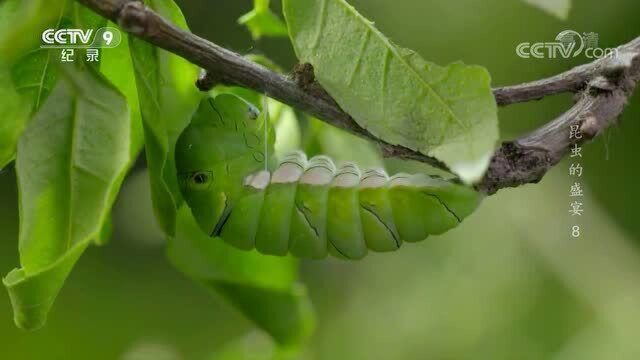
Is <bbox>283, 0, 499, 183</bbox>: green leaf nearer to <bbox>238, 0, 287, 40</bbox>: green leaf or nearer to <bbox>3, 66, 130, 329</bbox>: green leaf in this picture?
<bbox>3, 66, 130, 329</bbox>: green leaf

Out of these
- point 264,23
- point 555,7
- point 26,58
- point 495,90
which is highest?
point 555,7

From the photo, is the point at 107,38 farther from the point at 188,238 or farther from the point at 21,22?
the point at 188,238

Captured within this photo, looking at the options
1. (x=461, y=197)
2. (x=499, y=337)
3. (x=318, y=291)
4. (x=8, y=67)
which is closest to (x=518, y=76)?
(x=499, y=337)

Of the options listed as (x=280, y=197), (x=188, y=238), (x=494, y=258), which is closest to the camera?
(x=280, y=197)

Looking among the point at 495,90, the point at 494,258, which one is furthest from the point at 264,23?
the point at 494,258

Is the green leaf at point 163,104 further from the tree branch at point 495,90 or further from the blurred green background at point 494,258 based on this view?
the blurred green background at point 494,258

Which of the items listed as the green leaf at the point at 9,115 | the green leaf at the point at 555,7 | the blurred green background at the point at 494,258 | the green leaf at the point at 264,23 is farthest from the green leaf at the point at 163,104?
the blurred green background at the point at 494,258
